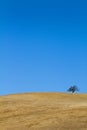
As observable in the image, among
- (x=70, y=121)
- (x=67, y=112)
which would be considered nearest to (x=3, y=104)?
(x=67, y=112)

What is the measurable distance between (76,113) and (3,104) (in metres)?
12.6

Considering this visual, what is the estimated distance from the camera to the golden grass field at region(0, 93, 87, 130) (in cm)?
4525

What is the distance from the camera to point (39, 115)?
1976 inches

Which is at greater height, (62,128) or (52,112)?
(52,112)

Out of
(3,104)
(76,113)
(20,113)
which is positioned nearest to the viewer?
(76,113)

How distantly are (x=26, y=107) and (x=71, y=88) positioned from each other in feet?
152

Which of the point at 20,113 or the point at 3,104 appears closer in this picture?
the point at 20,113

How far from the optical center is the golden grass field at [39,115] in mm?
45250

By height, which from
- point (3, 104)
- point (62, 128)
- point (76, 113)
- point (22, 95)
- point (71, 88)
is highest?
point (71, 88)

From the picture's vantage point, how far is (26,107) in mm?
55719

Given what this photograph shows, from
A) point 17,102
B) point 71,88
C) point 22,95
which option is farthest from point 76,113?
point 71,88

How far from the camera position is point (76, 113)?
4959cm

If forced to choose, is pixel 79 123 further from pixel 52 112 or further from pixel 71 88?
pixel 71 88

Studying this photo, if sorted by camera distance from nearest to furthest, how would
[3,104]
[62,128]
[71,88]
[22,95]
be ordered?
1. [62,128]
2. [3,104]
3. [22,95]
4. [71,88]
